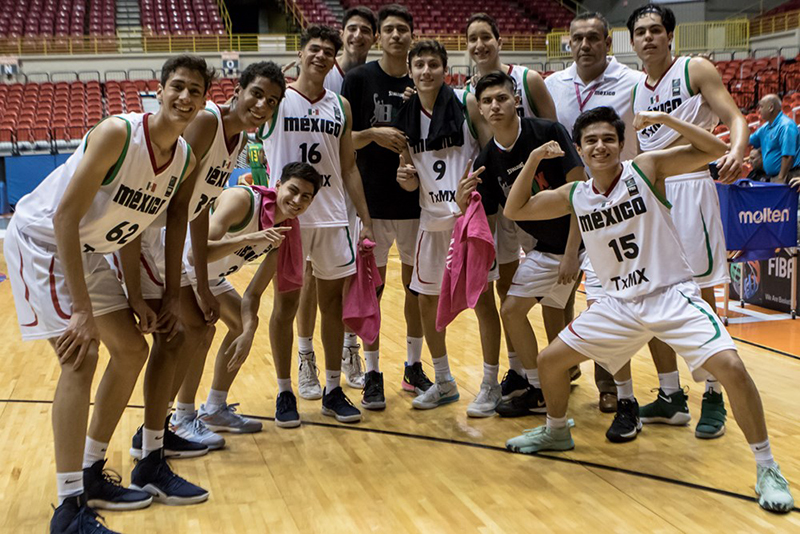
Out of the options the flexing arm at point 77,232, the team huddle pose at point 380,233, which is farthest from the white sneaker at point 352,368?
the flexing arm at point 77,232

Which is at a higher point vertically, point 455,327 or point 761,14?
point 761,14

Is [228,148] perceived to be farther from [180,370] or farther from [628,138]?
[628,138]

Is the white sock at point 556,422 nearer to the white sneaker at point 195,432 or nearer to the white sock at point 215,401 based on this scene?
the white sneaker at point 195,432

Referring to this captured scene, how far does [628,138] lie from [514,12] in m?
21.3

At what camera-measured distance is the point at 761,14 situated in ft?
69.6

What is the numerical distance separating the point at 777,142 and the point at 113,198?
7652 mm

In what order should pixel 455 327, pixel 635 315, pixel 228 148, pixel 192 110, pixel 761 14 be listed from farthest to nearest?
1. pixel 761 14
2. pixel 455 327
3. pixel 228 148
4. pixel 635 315
5. pixel 192 110

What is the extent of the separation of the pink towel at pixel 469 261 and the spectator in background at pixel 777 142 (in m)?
5.74

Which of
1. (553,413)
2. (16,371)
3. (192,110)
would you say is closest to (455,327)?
(553,413)

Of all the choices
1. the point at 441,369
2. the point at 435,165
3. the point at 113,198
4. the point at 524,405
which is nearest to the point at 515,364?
the point at 524,405

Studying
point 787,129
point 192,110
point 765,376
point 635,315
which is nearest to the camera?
point 192,110

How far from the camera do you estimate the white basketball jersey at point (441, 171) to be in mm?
4117

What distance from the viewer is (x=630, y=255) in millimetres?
3240

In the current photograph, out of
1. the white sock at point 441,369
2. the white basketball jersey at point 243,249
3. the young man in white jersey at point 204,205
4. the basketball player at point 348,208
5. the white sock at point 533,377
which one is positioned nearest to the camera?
the young man in white jersey at point 204,205
